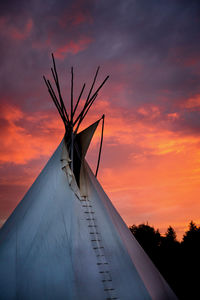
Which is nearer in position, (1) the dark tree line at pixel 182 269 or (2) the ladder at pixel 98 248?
(2) the ladder at pixel 98 248

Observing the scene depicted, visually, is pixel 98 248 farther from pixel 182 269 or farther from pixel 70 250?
pixel 182 269

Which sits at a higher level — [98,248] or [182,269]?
[98,248]

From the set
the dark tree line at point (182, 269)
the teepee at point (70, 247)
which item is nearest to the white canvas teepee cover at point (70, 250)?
the teepee at point (70, 247)

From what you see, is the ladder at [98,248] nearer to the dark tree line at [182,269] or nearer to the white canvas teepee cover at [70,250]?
the white canvas teepee cover at [70,250]

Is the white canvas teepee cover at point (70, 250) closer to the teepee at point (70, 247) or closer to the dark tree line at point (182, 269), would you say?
the teepee at point (70, 247)

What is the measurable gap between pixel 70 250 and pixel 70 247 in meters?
0.05

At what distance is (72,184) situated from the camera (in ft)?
16.0

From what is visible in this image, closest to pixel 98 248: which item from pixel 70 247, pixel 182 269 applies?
pixel 70 247

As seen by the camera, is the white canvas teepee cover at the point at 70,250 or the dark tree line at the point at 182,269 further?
the dark tree line at the point at 182,269

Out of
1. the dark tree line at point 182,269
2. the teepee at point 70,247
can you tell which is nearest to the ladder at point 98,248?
the teepee at point 70,247

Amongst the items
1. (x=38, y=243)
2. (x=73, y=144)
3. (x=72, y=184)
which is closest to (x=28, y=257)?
(x=38, y=243)

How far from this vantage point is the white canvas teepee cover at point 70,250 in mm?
3932

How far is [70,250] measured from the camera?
4.09 meters

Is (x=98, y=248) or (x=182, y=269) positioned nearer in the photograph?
(x=98, y=248)
